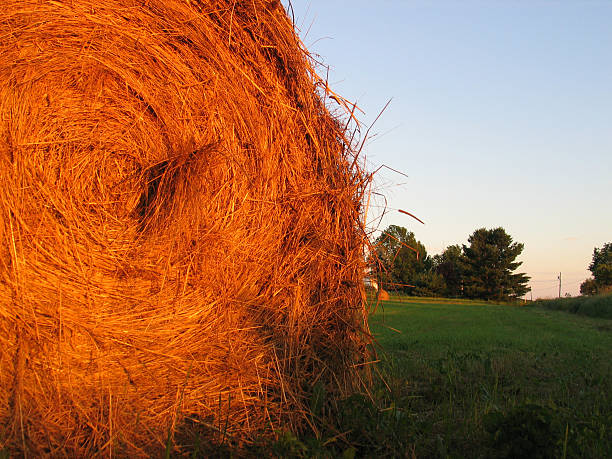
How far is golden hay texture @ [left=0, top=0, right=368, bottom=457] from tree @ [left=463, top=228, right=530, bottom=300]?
2277 inches

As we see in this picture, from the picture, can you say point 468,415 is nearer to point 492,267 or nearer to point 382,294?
point 382,294

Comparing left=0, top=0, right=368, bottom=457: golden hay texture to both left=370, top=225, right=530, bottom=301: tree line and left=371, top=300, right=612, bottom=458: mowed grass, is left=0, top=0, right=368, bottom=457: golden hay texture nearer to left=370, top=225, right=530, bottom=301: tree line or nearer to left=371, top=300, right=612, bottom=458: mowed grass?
left=371, top=300, right=612, bottom=458: mowed grass

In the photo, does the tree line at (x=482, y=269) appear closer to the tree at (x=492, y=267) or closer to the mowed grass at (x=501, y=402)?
the tree at (x=492, y=267)

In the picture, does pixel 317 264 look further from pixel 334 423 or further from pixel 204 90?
pixel 204 90

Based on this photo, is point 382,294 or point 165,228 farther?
point 382,294

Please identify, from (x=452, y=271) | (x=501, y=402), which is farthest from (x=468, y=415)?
(x=452, y=271)

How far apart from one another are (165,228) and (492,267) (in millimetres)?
62297

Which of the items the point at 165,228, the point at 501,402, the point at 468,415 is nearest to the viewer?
the point at 165,228

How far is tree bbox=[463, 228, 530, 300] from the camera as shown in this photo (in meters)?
58.1

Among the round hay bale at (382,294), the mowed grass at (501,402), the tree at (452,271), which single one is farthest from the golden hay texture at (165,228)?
the tree at (452,271)

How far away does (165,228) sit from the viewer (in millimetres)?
2799

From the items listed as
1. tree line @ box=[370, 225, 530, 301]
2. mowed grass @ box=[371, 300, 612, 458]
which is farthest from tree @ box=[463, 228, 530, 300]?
mowed grass @ box=[371, 300, 612, 458]

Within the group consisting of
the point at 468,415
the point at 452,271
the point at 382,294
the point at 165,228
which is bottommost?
the point at 468,415

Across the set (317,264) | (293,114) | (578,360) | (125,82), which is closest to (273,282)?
(317,264)
